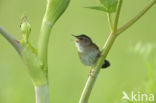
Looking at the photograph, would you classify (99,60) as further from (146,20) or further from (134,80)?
(146,20)

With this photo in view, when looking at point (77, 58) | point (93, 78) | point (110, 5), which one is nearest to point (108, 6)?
point (110, 5)

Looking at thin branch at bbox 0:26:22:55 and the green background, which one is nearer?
thin branch at bbox 0:26:22:55

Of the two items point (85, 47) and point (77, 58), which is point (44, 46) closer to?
point (85, 47)

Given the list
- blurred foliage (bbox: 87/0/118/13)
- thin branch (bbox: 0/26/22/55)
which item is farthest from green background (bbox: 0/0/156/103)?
thin branch (bbox: 0/26/22/55)

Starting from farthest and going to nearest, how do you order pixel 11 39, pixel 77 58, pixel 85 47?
pixel 77 58 → pixel 85 47 → pixel 11 39

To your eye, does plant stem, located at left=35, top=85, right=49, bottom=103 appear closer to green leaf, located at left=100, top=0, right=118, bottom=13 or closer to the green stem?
the green stem

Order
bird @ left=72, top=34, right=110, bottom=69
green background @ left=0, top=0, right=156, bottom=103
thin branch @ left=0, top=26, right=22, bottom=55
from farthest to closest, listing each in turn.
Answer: green background @ left=0, top=0, right=156, bottom=103 < bird @ left=72, top=34, right=110, bottom=69 < thin branch @ left=0, top=26, right=22, bottom=55

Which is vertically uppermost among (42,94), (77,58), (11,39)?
(11,39)

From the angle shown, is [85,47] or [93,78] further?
[85,47]

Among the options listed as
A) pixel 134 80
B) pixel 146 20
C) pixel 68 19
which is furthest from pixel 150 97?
pixel 68 19
